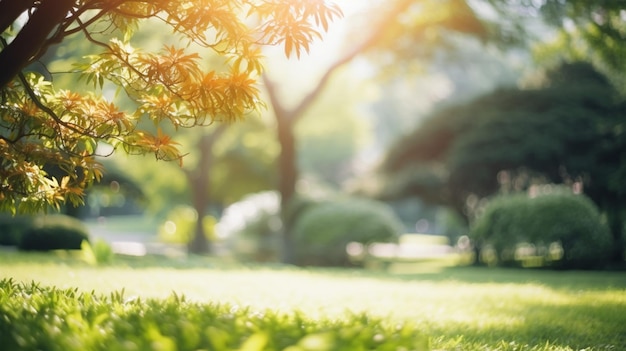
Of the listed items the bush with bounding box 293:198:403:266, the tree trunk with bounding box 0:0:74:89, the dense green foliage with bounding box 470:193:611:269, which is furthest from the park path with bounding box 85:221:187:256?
the dense green foliage with bounding box 470:193:611:269

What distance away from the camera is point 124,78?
522 centimetres

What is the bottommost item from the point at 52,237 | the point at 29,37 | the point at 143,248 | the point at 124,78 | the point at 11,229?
the point at 143,248

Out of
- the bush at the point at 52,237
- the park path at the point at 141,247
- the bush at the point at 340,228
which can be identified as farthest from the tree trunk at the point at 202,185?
the bush at the point at 52,237

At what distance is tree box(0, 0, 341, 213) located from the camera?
4523 millimetres

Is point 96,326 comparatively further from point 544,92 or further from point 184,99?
point 544,92

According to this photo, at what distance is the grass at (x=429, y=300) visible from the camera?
5.62 m

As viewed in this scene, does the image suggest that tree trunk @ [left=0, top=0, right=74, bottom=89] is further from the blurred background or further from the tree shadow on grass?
the blurred background

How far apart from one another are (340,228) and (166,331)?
48.7 ft

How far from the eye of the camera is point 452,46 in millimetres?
19766

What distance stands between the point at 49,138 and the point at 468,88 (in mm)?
56350

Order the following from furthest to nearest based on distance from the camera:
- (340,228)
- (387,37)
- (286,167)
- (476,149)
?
(476,149), (286,167), (387,37), (340,228)

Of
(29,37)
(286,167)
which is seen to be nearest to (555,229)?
(286,167)

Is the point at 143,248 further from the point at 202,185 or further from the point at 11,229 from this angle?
the point at 11,229

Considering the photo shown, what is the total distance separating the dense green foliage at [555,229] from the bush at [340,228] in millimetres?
3308
